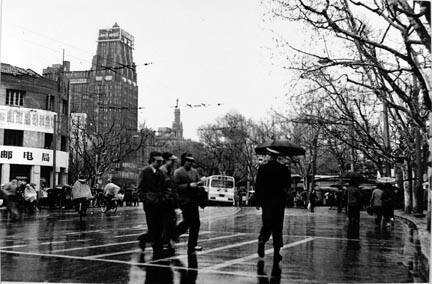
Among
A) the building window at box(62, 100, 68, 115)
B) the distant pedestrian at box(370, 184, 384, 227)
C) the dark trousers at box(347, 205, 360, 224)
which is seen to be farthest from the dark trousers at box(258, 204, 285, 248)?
the building window at box(62, 100, 68, 115)

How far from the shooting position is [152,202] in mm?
8984

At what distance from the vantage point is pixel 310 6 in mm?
12961

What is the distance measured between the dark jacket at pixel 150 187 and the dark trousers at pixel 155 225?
0.28 feet

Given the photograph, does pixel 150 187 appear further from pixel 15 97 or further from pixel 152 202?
pixel 15 97

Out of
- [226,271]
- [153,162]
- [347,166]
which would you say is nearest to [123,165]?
[347,166]

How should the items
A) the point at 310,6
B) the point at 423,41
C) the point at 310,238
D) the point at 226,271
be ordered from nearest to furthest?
the point at 226,271
the point at 423,41
the point at 310,238
the point at 310,6

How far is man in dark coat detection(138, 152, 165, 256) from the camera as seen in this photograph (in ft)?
29.4

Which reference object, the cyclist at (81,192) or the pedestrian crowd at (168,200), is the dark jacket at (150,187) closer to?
the pedestrian crowd at (168,200)

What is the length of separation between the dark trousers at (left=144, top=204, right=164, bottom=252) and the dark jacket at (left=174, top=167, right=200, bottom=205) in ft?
1.94

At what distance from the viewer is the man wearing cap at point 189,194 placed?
856 cm

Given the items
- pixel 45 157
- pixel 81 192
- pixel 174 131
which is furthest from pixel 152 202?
pixel 45 157

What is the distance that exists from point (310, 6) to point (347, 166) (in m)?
30.0

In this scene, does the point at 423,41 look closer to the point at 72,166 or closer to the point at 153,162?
the point at 153,162

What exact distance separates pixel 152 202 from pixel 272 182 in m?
1.98
